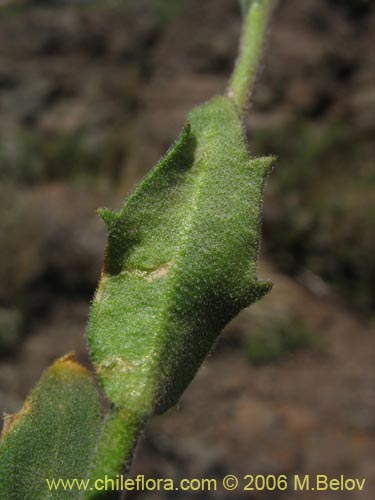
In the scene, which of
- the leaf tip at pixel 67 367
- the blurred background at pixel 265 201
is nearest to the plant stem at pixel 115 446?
the leaf tip at pixel 67 367

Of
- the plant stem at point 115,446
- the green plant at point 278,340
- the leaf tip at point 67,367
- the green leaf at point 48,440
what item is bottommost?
the plant stem at point 115,446

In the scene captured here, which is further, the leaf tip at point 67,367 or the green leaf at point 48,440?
the leaf tip at point 67,367

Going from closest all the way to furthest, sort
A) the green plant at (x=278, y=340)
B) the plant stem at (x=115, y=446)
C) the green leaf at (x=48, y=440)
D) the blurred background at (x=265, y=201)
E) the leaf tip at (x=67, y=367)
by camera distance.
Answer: the plant stem at (x=115, y=446)
the green leaf at (x=48, y=440)
the leaf tip at (x=67, y=367)
the blurred background at (x=265, y=201)
the green plant at (x=278, y=340)

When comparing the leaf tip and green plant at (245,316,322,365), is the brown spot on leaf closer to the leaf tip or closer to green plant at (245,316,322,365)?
the leaf tip

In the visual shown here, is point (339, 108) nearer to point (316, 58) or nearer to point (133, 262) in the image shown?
point (316, 58)

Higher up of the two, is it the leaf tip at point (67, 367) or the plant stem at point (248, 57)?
the plant stem at point (248, 57)

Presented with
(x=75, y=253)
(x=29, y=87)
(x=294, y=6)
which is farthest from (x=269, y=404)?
(x=29, y=87)

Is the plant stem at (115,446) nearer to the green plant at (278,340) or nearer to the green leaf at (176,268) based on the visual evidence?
the green leaf at (176,268)

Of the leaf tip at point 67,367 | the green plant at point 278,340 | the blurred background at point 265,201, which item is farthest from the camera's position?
the green plant at point 278,340
